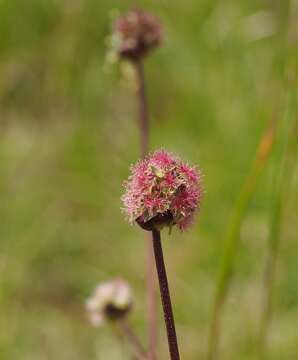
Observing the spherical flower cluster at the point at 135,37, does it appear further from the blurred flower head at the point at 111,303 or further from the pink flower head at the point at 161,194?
the pink flower head at the point at 161,194

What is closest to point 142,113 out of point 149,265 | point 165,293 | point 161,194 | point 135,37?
point 135,37

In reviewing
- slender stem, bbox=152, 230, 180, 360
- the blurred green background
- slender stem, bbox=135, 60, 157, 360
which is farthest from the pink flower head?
the blurred green background

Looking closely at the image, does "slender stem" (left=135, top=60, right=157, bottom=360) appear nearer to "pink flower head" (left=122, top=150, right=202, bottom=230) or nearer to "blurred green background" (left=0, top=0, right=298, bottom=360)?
"blurred green background" (left=0, top=0, right=298, bottom=360)

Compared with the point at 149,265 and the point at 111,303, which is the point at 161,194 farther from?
the point at 111,303

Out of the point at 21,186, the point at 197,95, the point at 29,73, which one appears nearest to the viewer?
the point at 21,186

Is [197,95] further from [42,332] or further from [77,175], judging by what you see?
[42,332]

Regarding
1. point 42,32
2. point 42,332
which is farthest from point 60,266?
point 42,32
